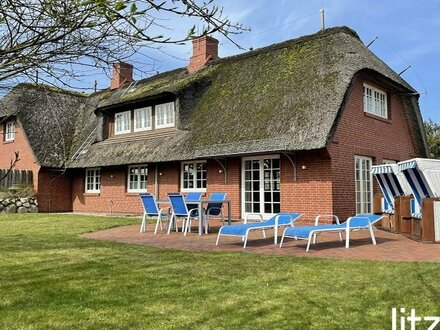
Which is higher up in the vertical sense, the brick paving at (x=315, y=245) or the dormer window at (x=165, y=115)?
the dormer window at (x=165, y=115)

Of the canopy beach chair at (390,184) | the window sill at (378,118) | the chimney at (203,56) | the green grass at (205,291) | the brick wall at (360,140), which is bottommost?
the green grass at (205,291)

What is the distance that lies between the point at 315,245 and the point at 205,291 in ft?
13.5

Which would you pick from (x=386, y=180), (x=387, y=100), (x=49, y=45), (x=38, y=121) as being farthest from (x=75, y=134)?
(x=49, y=45)

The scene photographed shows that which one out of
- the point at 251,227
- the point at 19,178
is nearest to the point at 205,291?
the point at 251,227

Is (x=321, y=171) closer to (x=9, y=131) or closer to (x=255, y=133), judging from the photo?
(x=255, y=133)

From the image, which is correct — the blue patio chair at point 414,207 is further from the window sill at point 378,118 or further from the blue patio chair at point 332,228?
the window sill at point 378,118

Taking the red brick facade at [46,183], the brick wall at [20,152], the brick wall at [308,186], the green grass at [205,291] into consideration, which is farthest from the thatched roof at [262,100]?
the green grass at [205,291]

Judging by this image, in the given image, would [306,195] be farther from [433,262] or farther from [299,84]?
[433,262]

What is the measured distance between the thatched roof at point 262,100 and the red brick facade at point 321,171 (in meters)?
0.72

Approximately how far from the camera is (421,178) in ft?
30.3

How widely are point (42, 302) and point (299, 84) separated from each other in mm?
10923

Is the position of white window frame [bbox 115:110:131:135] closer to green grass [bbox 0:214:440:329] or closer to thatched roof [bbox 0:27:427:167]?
thatched roof [bbox 0:27:427:167]

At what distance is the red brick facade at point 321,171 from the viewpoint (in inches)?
493

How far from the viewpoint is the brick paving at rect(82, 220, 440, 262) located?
7.05 metres
